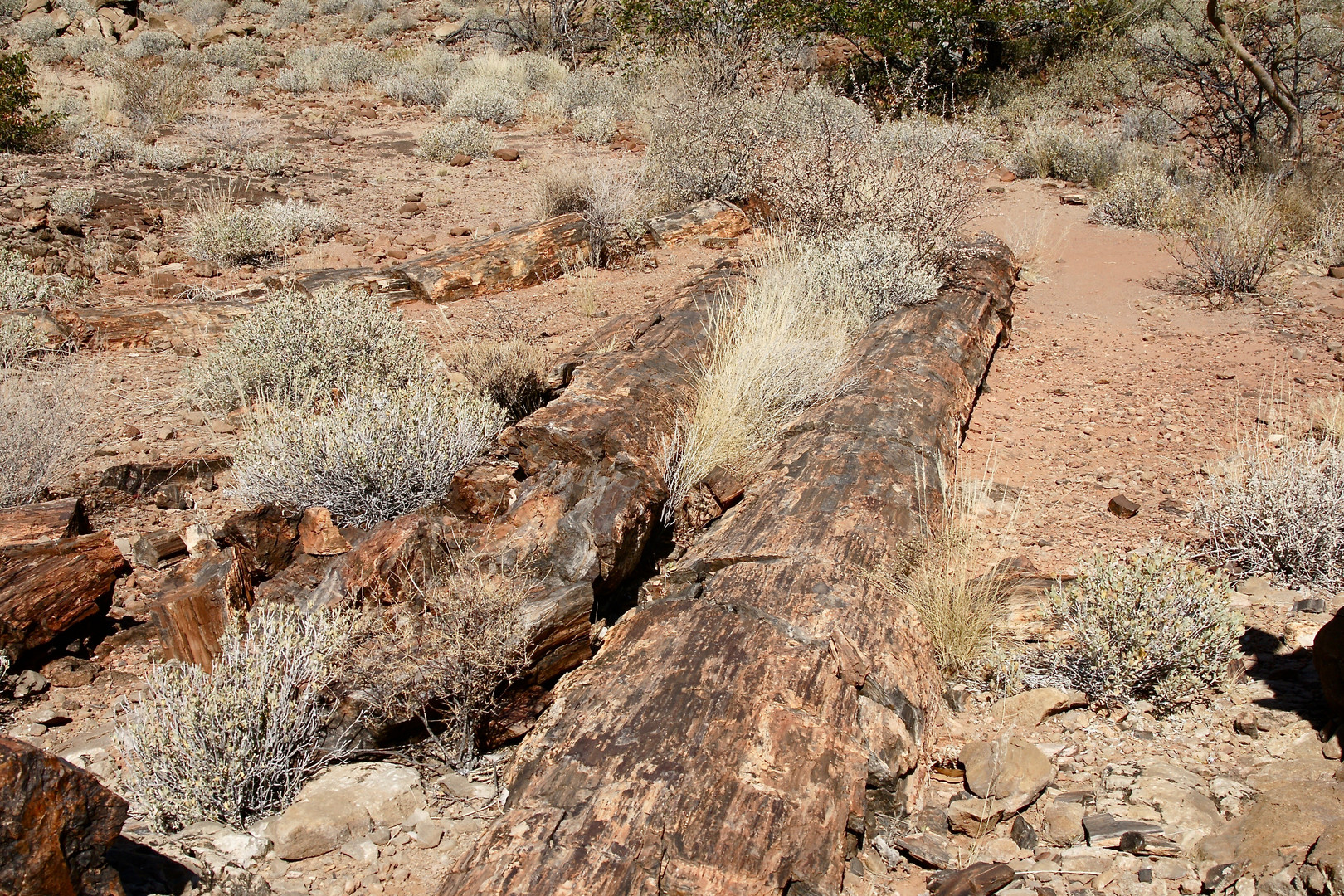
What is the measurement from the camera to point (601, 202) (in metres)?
7.86

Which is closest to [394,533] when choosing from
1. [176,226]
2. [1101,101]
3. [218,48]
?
[176,226]

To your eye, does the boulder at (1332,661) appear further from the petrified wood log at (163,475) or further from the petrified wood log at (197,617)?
the petrified wood log at (163,475)

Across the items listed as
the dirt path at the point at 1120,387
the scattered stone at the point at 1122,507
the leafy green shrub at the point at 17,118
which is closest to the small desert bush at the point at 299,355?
the dirt path at the point at 1120,387

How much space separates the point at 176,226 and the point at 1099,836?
9328 millimetres

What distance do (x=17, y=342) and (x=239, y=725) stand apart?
4081 millimetres

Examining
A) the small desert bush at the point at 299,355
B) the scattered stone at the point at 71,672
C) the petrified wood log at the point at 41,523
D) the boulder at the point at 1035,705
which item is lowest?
the boulder at the point at 1035,705

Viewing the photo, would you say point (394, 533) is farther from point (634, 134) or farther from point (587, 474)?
point (634, 134)

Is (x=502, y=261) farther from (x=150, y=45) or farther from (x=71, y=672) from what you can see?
(x=150, y=45)

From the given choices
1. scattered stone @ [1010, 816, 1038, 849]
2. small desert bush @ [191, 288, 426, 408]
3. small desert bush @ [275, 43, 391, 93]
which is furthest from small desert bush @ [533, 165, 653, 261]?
small desert bush @ [275, 43, 391, 93]

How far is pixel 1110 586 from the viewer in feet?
9.96

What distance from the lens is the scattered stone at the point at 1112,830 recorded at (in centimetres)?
230

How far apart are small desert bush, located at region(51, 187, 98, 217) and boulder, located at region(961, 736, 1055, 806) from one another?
9410mm

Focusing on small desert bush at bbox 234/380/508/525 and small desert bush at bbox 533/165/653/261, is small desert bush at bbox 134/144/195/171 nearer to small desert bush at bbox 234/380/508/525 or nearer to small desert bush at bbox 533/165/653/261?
small desert bush at bbox 533/165/653/261

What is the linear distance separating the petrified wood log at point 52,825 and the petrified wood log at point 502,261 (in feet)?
17.4
